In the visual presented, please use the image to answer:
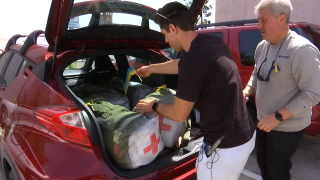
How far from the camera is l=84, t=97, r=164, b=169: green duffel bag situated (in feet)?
5.69

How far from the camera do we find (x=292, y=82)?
70.4 inches

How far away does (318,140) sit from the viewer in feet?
13.3

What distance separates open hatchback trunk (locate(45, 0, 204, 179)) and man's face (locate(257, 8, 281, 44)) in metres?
0.82

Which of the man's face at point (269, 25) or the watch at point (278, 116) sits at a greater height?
the man's face at point (269, 25)

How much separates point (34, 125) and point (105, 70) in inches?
77.6

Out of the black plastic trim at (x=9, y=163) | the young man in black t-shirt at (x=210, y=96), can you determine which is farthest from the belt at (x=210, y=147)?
the black plastic trim at (x=9, y=163)

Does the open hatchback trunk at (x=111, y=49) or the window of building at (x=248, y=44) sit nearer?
the open hatchback trunk at (x=111, y=49)

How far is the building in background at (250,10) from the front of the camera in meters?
7.94

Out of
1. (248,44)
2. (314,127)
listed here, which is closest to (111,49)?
(248,44)

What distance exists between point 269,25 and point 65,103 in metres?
1.54

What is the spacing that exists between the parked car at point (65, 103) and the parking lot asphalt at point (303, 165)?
128 cm

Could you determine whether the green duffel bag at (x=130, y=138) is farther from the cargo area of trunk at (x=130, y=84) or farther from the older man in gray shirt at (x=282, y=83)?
the older man in gray shirt at (x=282, y=83)

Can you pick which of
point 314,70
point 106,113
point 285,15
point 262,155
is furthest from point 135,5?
point 262,155

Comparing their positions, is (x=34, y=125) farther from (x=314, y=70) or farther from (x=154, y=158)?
(x=314, y=70)
